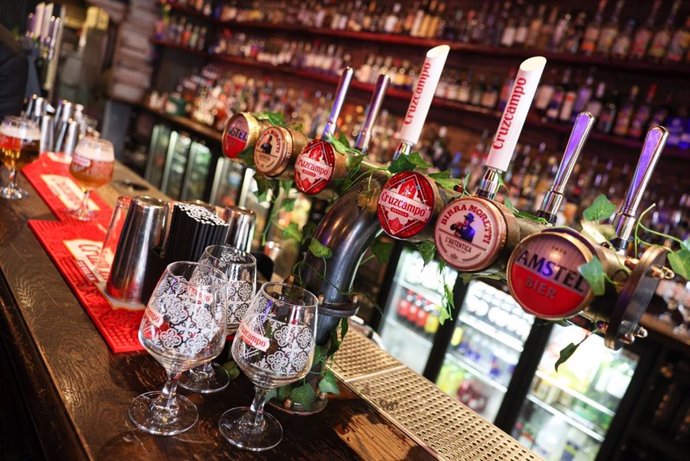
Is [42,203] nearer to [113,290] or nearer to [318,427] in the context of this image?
[113,290]

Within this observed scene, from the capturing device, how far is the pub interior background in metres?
2.43

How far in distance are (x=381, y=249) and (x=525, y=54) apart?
279cm

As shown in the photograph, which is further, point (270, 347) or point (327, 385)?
point (327, 385)

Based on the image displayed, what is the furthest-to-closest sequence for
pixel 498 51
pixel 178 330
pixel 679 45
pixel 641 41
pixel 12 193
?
pixel 498 51, pixel 641 41, pixel 679 45, pixel 12 193, pixel 178 330

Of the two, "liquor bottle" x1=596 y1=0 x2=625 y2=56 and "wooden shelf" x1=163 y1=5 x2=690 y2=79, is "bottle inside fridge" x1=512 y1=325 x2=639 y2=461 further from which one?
"liquor bottle" x1=596 y1=0 x2=625 y2=56

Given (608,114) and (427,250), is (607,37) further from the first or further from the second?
(427,250)

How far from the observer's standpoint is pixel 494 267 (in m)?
0.77

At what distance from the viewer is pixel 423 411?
111cm

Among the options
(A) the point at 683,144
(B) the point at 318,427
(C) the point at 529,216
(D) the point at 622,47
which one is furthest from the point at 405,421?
(D) the point at 622,47

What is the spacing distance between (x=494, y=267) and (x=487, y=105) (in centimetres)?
298

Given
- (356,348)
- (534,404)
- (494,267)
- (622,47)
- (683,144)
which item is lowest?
(534,404)

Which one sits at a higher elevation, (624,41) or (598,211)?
(624,41)

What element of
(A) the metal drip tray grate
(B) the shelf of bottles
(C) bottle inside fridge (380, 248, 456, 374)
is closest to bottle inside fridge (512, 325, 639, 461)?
(C) bottle inside fridge (380, 248, 456, 374)

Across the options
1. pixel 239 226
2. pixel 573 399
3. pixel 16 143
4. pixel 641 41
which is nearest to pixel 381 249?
pixel 239 226
